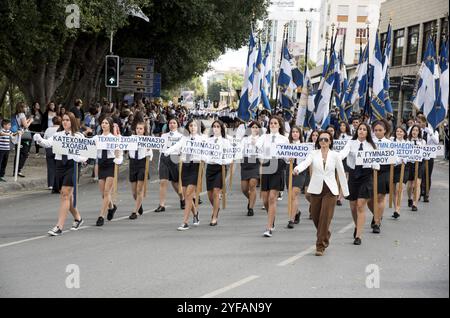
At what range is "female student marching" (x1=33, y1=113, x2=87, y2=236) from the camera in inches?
440

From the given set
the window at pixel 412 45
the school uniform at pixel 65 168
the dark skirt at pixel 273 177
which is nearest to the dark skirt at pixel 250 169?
the dark skirt at pixel 273 177

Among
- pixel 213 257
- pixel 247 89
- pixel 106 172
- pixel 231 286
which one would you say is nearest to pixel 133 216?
pixel 106 172

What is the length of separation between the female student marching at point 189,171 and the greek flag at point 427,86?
8.22m

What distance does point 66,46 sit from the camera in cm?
2750

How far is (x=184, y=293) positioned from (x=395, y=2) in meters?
51.0

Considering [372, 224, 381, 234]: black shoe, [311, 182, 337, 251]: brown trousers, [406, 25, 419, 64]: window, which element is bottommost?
[372, 224, 381, 234]: black shoe

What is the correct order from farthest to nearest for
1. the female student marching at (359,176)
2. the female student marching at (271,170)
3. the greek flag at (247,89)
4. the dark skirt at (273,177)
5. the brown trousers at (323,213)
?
the greek flag at (247,89) < the dark skirt at (273,177) < the female student marching at (271,170) < the female student marching at (359,176) < the brown trousers at (323,213)

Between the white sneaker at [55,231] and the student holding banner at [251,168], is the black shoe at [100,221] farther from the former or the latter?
the student holding banner at [251,168]

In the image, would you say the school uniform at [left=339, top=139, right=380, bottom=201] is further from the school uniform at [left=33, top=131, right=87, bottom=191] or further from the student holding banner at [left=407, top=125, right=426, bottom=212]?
the school uniform at [left=33, top=131, right=87, bottom=191]

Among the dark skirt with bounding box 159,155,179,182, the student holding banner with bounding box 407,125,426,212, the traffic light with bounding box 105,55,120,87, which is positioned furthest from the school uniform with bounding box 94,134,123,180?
the traffic light with bounding box 105,55,120,87

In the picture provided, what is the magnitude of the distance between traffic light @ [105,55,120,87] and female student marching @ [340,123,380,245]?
48.4ft

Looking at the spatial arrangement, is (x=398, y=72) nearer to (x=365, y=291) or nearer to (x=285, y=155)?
(x=285, y=155)

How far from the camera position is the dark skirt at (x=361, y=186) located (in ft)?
37.2

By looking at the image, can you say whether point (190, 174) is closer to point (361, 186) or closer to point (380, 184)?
point (361, 186)
